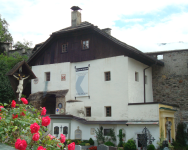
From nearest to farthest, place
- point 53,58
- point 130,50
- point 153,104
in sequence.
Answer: point 153,104
point 130,50
point 53,58

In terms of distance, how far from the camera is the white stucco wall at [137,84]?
821 inches

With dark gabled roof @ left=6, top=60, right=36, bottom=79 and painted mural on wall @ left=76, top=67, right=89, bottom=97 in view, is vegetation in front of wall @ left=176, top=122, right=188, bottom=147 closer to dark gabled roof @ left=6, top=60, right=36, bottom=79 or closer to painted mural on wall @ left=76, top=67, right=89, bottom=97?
painted mural on wall @ left=76, top=67, right=89, bottom=97

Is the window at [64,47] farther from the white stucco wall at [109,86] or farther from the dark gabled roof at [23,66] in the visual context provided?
the dark gabled roof at [23,66]

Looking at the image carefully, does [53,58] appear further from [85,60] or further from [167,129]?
[167,129]

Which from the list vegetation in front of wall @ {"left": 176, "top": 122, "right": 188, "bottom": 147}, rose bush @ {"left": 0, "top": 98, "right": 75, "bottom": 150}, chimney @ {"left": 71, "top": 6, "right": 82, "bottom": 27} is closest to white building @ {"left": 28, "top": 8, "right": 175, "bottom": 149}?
chimney @ {"left": 71, "top": 6, "right": 82, "bottom": 27}

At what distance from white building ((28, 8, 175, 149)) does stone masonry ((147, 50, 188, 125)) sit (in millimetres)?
708

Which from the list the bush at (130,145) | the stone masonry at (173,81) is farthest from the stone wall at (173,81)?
the bush at (130,145)

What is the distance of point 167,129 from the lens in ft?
65.0

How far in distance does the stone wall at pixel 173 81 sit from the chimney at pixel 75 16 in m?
8.59

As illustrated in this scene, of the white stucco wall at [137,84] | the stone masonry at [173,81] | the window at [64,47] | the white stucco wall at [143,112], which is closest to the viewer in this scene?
the white stucco wall at [143,112]

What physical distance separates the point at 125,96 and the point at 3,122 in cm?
1439

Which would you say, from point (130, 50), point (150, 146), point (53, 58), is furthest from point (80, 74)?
point (150, 146)

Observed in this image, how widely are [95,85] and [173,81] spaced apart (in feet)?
23.4

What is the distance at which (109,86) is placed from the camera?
21.2m
